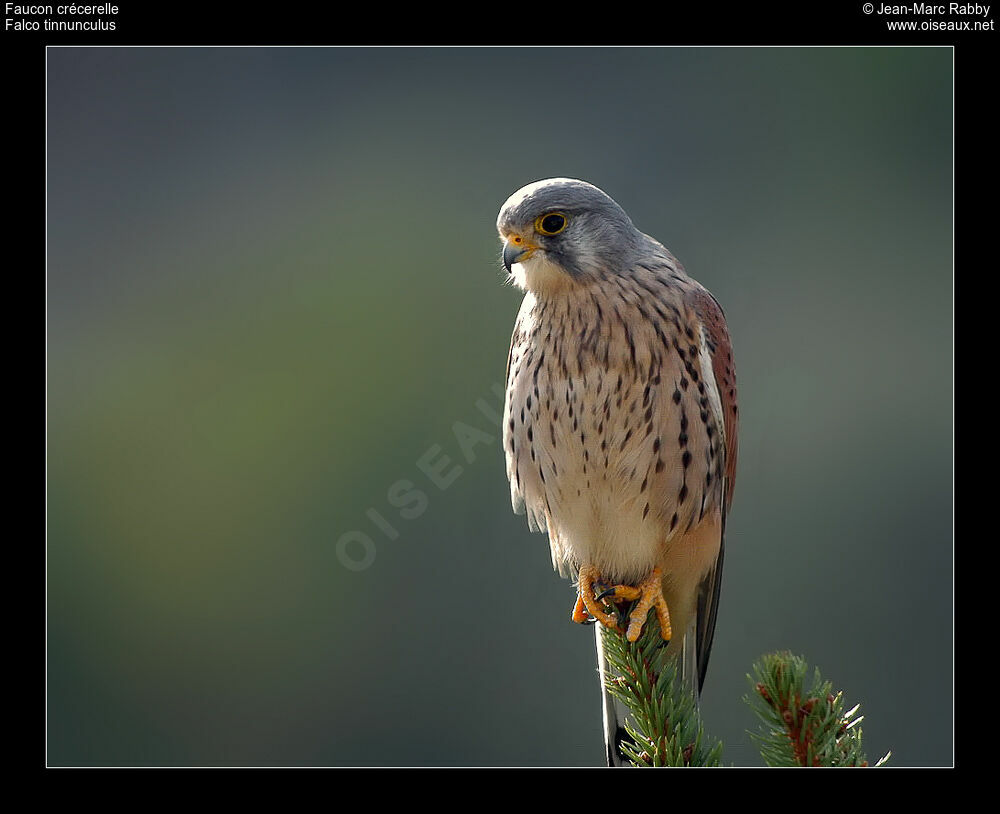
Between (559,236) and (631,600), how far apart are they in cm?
95

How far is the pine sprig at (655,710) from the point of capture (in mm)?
2164

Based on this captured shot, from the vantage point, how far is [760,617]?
648 cm

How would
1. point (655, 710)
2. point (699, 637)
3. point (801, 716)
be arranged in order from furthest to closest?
point (699, 637), point (655, 710), point (801, 716)

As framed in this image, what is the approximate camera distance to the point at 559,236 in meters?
2.71

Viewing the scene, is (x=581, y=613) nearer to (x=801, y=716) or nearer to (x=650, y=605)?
(x=650, y=605)

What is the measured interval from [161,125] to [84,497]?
381 centimetres

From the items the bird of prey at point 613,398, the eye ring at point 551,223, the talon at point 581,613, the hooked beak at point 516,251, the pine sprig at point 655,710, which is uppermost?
the eye ring at point 551,223

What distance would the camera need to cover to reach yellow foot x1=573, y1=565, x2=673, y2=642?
2668 mm

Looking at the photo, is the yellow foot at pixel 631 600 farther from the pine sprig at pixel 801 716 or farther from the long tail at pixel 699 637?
the pine sprig at pixel 801 716

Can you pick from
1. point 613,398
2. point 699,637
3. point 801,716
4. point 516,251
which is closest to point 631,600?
point 699,637

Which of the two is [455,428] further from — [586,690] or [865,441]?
[865,441]

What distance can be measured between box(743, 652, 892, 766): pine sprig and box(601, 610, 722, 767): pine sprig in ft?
0.41

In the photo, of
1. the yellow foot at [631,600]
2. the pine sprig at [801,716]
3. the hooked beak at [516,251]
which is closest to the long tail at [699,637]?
the yellow foot at [631,600]

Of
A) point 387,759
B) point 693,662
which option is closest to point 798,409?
point 387,759
